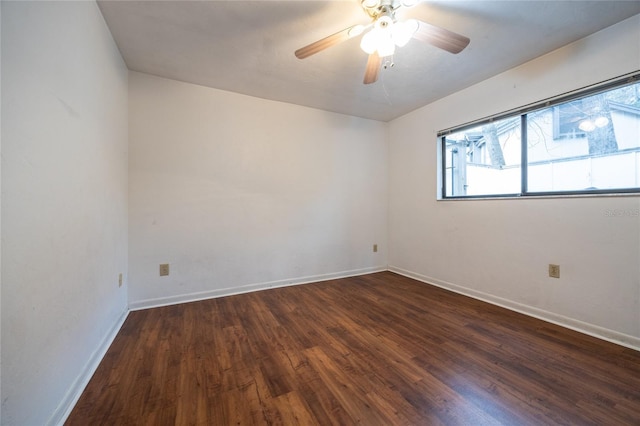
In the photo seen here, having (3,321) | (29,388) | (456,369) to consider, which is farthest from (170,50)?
(456,369)

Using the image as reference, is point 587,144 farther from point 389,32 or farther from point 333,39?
point 333,39

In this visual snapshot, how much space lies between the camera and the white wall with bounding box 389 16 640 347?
166 centimetres

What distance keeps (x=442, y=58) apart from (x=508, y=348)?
7.69ft

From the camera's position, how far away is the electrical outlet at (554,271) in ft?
6.38

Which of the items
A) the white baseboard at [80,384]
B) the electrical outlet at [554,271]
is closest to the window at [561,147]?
the electrical outlet at [554,271]

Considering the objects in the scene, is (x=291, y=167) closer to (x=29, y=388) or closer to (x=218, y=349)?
(x=218, y=349)

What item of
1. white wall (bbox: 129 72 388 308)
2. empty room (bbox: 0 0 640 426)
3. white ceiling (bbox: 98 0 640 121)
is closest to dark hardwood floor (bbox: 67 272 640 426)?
empty room (bbox: 0 0 640 426)

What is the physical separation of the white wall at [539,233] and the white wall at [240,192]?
905mm

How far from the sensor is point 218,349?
1.61 meters

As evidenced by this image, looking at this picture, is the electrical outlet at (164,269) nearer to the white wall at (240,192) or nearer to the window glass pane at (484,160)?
the white wall at (240,192)

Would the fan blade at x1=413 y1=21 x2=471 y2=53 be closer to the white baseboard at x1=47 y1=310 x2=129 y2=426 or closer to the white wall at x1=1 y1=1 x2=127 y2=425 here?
the white wall at x1=1 y1=1 x2=127 y2=425

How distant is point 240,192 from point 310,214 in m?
0.93

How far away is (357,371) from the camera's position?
138cm

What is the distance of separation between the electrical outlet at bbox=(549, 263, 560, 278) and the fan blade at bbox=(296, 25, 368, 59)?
2398 millimetres
